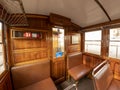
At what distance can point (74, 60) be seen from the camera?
8.56ft

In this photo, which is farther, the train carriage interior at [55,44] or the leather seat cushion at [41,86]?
the leather seat cushion at [41,86]

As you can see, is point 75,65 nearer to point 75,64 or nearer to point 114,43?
point 75,64

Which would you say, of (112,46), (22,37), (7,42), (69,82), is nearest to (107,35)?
(112,46)

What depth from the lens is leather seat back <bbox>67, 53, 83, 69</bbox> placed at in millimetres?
2438

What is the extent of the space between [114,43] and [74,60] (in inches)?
52.6

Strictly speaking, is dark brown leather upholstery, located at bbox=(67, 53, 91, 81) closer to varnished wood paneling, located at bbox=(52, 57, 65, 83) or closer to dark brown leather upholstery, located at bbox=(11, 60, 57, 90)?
varnished wood paneling, located at bbox=(52, 57, 65, 83)

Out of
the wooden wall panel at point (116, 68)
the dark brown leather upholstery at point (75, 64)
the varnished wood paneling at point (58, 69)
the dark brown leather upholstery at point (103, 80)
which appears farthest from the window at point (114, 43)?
the varnished wood paneling at point (58, 69)

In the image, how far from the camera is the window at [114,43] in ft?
6.35

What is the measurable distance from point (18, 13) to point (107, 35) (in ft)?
7.75

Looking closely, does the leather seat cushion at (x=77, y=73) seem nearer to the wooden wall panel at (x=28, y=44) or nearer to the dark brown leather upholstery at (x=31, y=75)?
the dark brown leather upholstery at (x=31, y=75)

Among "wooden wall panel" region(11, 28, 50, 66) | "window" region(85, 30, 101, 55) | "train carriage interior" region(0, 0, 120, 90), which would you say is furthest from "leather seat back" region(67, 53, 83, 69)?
"wooden wall panel" region(11, 28, 50, 66)

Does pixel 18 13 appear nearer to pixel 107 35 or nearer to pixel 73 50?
pixel 73 50

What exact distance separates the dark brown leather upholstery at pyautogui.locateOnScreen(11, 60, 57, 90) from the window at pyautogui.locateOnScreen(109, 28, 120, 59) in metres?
1.90

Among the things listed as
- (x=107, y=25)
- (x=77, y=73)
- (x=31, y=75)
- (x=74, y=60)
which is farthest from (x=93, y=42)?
(x=31, y=75)
